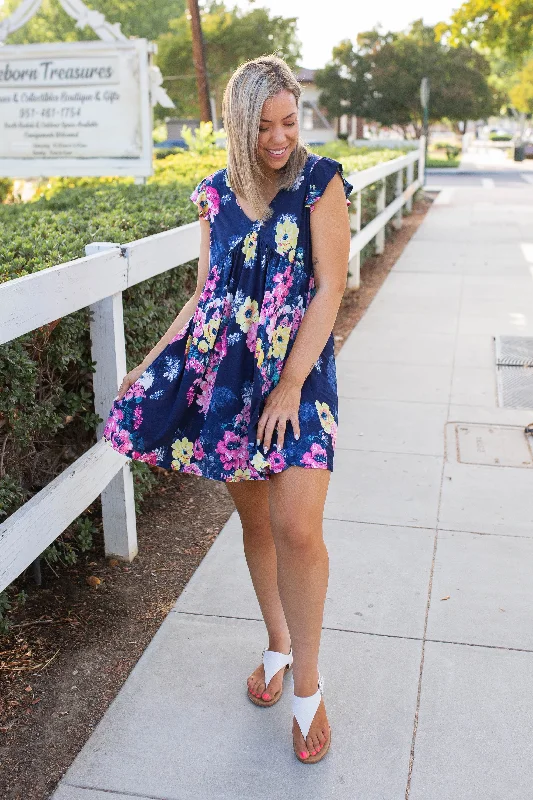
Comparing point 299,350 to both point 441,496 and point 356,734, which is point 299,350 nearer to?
point 356,734

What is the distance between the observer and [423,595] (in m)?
3.40

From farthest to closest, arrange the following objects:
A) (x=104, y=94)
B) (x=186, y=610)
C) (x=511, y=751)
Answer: (x=104, y=94) → (x=186, y=610) → (x=511, y=751)

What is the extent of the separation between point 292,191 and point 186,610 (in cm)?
174

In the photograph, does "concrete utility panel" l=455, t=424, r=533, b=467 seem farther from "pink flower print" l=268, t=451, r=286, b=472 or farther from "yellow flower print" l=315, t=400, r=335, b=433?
"pink flower print" l=268, t=451, r=286, b=472

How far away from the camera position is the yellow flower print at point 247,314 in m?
2.35

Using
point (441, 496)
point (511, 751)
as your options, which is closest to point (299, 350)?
point (511, 751)

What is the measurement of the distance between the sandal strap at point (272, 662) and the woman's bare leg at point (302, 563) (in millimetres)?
266

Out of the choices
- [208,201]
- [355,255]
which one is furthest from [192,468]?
[355,255]

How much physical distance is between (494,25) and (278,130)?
53.7 ft

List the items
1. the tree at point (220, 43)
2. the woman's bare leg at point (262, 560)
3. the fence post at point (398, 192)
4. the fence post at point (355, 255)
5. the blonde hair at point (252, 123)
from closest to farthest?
the blonde hair at point (252, 123)
the woman's bare leg at point (262, 560)
the fence post at point (355, 255)
the fence post at point (398, 192)
the tree at point (220, 43)

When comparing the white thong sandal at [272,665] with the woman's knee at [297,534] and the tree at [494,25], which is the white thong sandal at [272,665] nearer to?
the woman's knee at [297,534]

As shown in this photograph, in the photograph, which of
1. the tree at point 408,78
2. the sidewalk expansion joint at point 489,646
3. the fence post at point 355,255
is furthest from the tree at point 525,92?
the sidewalk expansion joint at point 489,646

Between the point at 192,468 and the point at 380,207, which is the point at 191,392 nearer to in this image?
the point at 192,468

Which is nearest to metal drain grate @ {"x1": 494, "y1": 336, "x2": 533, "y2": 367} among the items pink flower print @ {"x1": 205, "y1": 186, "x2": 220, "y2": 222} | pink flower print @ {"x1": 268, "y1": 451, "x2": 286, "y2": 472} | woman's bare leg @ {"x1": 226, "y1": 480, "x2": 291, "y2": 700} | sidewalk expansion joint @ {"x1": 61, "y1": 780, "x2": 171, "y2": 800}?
woman's bare leg @ {"x1": 226, "y1": 480, "x2": 291, "y2": 700}
